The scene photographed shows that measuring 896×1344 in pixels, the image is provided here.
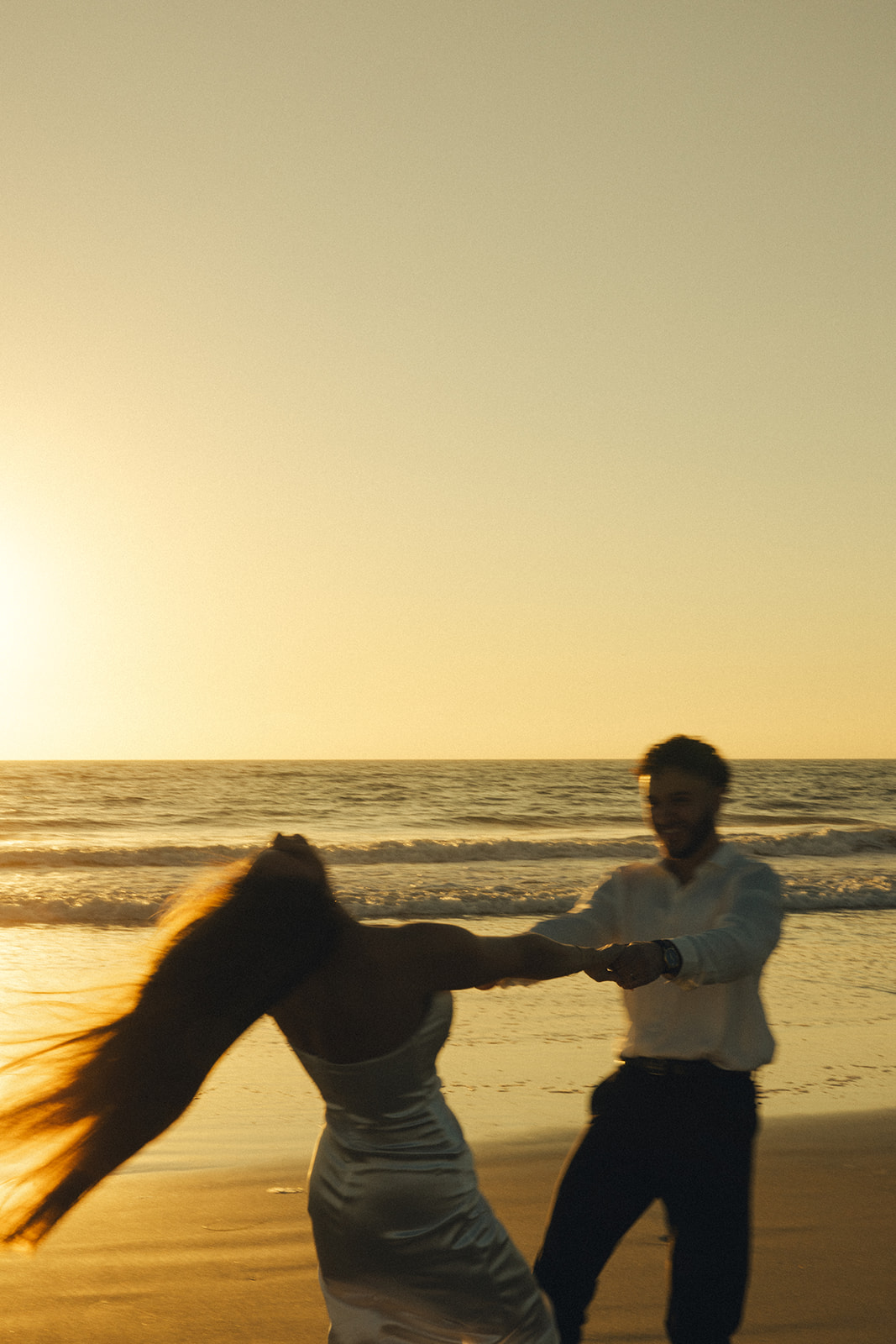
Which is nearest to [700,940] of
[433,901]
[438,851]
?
[433,901]

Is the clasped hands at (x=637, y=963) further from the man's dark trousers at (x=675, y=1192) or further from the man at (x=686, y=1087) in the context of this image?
the man's dark trousers at (x=675, y=1192)

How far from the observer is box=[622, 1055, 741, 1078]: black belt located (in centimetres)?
243

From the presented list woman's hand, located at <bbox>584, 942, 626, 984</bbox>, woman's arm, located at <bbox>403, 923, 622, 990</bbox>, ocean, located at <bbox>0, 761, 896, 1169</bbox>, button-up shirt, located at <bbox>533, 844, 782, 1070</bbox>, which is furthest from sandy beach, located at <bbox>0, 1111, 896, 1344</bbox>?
woman's arm, located at <bbox>403, 923, 622, 990</bbox>

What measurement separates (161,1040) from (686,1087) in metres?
1.24

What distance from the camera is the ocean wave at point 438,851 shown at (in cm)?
1995

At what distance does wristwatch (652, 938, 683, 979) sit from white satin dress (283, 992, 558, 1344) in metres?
0.57

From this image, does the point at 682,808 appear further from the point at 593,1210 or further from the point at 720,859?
the point at 593,1210

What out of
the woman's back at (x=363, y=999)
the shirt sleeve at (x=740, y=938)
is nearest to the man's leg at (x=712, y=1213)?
the shirt sleeve at (x=740, y=938)

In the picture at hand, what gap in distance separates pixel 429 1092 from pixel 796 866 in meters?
19.4

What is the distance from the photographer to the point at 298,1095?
19.5ft

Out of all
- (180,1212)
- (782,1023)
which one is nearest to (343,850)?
(782,1023)

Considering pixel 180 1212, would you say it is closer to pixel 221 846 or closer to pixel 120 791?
pixel 221 846

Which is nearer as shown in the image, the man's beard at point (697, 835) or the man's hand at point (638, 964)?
the man's hand at point (638, 964)

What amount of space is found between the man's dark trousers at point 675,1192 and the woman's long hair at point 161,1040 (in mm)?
1053
